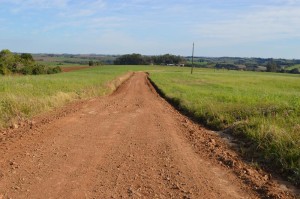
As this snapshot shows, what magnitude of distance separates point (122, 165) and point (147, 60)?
146 m

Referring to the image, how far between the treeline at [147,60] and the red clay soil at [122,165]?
138762mm

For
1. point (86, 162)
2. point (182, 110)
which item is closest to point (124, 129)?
point (86, 162)

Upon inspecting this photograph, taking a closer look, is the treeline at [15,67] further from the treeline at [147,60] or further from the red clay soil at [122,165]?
the treeline at [147,60]

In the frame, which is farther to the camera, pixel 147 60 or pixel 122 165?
pixel 147 60

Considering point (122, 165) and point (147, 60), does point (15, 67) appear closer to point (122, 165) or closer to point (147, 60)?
point (122, 165)

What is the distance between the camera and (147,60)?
151750 millimetres

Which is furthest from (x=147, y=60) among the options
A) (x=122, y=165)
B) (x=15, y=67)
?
(x=122, y=165)

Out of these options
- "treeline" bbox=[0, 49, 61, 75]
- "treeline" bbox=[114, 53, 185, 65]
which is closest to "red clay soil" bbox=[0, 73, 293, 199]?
"treeline" bbox=[0, 49, 61, 75]

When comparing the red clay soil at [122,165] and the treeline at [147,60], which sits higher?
the red clay soil at [122,165]

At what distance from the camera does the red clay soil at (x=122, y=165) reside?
5.28m

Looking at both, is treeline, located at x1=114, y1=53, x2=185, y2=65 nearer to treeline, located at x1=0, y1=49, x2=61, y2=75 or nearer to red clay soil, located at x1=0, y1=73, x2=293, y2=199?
treeline, located at x1=0, y1=49, x2=61, y2=75

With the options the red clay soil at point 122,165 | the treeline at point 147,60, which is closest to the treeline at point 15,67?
the red clay soil at point 122,165

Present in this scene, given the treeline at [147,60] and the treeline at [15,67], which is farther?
the treeline at [147,60]

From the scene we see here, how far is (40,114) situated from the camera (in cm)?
1247
